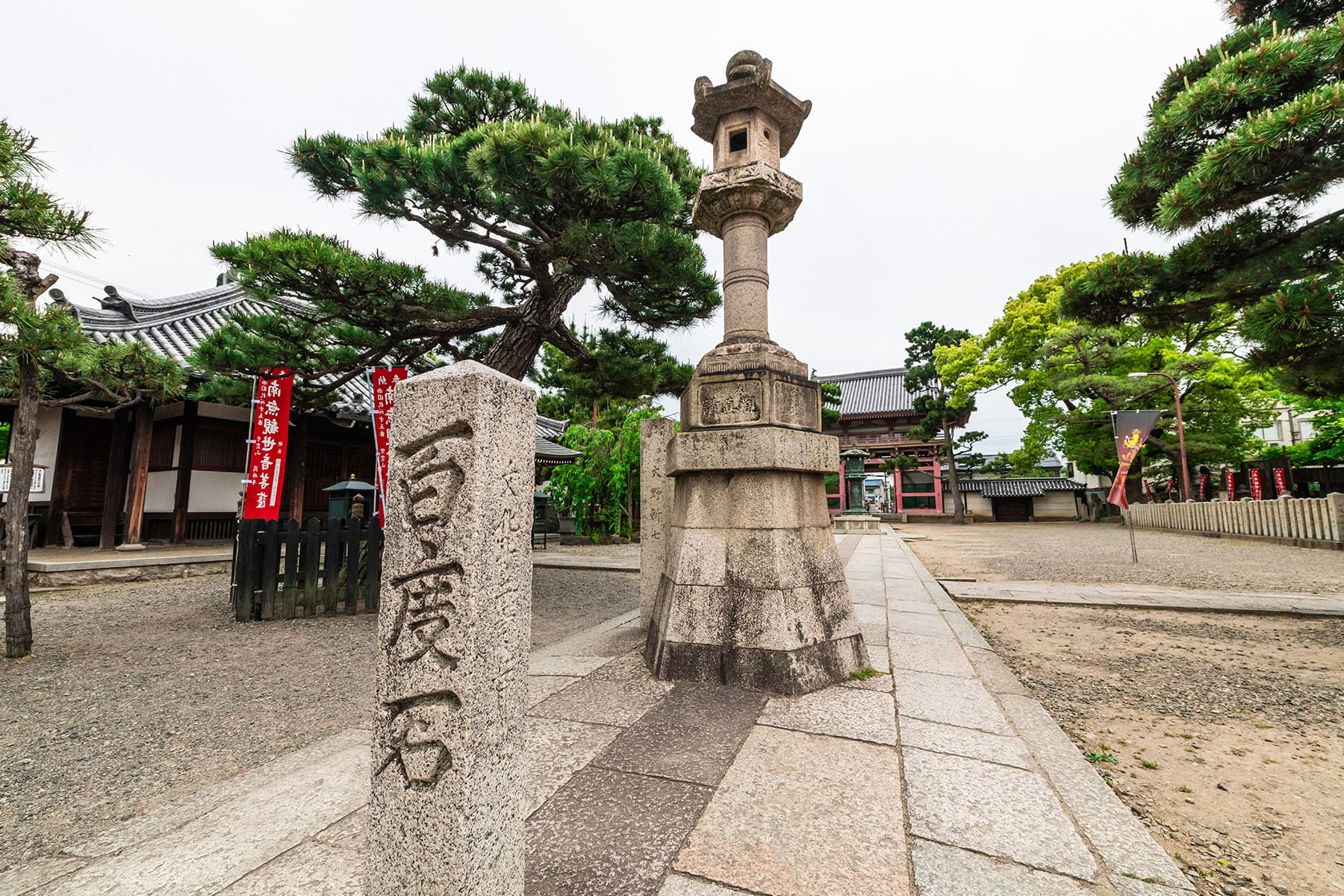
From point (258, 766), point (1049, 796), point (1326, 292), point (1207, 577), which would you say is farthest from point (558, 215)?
point (1207, 577)

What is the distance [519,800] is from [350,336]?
266 inches

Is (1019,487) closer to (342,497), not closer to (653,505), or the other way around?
(653,505)

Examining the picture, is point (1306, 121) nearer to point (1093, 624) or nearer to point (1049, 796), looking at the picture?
point (1093, 624)

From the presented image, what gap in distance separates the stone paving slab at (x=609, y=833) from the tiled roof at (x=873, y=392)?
3061 centimetres

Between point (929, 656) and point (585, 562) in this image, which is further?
point (585, 562)

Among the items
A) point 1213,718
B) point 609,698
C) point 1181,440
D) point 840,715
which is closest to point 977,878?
Answer: point 840,715

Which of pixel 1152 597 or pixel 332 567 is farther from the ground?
pixel 332 567

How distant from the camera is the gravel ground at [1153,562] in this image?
310 inches

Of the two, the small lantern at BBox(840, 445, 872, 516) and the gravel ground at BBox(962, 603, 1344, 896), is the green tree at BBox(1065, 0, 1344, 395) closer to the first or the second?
the gravel ground at BBox(962, 603, 1344, 896)

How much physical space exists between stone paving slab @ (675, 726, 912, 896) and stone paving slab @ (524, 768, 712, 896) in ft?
0.27

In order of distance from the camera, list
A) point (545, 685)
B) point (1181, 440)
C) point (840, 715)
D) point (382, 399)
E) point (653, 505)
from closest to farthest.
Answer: point (840, 715)
point (545, 685)
point (653, 505)
point (382, 399)
point (1181, 440)

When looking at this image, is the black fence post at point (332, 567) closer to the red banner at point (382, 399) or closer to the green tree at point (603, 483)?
the red banner at point (382, 399)

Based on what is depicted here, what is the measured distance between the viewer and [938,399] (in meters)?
27.0

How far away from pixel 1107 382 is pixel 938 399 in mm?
7724
